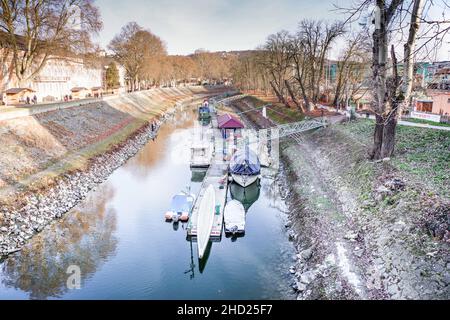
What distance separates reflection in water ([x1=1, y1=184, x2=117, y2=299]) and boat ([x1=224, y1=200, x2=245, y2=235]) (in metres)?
5.34

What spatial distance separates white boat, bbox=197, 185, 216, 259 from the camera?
15594 mm

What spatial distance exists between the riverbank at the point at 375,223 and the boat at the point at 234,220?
241 cm

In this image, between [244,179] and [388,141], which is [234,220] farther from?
[388,141]

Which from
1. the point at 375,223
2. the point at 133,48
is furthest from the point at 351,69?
the point at 133,48

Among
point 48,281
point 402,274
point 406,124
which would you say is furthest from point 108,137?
point 402,274

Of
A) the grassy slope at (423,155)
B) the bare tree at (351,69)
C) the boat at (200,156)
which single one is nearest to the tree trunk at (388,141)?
the grassy slope at (423,155)

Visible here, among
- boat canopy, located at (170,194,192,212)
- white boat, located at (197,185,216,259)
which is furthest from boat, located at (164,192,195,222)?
white boat, located at (197,185,216,259)

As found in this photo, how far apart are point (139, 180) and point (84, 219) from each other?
309 inches

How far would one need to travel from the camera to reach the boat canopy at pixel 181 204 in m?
19.3

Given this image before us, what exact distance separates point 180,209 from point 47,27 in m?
26.6

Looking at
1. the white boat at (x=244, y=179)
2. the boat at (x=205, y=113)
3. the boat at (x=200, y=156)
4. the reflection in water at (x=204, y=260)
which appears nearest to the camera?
the reflection in water at (x=204, y=260)

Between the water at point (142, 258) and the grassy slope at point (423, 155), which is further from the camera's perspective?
the grassy slope at point (423, 155)

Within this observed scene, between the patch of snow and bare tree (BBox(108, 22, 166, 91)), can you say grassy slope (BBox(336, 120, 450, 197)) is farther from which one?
bare tree (BBox(108, 22, 166, 91))

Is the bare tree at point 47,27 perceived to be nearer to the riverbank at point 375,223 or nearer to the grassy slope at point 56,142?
the grassy slope at point 56,142
